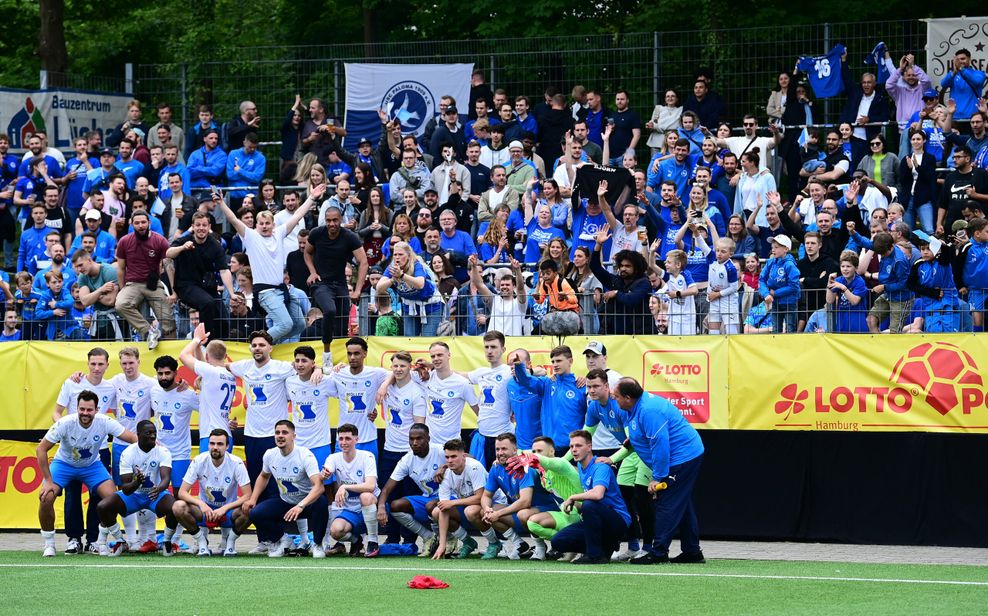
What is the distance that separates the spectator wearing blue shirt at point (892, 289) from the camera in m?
17.0

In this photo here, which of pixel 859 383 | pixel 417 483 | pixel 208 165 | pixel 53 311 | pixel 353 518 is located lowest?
pixel 353 518

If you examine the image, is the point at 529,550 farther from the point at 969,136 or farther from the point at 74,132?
the point at 74,132

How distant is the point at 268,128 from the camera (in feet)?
90.8

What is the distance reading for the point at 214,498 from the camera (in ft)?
54.7

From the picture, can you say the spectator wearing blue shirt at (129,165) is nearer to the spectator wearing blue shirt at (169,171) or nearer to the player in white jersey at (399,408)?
the spectator wearing blue shirt at (169,171)

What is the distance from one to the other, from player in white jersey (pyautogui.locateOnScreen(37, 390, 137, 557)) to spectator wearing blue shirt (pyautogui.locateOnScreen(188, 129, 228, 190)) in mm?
8358

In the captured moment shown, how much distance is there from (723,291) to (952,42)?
779 centimetres

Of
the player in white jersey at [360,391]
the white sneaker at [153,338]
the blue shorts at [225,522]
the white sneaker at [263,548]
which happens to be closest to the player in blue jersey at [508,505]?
the player in white jersey at [360,391]

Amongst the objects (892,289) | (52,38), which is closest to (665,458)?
(892,289)

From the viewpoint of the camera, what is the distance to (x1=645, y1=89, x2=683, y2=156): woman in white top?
78.5 feet

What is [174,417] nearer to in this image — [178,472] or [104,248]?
[178,472]

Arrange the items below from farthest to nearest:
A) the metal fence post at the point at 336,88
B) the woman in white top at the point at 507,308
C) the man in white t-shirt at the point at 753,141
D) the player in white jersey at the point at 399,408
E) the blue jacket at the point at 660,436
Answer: the metal fence post at the point at 336,88, the man in white t-shirt at the point at 753,141, the woman in white top at the point at 507,308, the player in white jersey at the point at 399,408, the blue jacket at the point at 660,436

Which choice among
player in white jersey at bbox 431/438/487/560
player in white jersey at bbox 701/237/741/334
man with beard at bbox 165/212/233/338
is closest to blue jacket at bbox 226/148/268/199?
man with beard at bbox 165/212/233/338

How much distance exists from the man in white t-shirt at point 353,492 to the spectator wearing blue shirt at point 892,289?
6.15 meters
